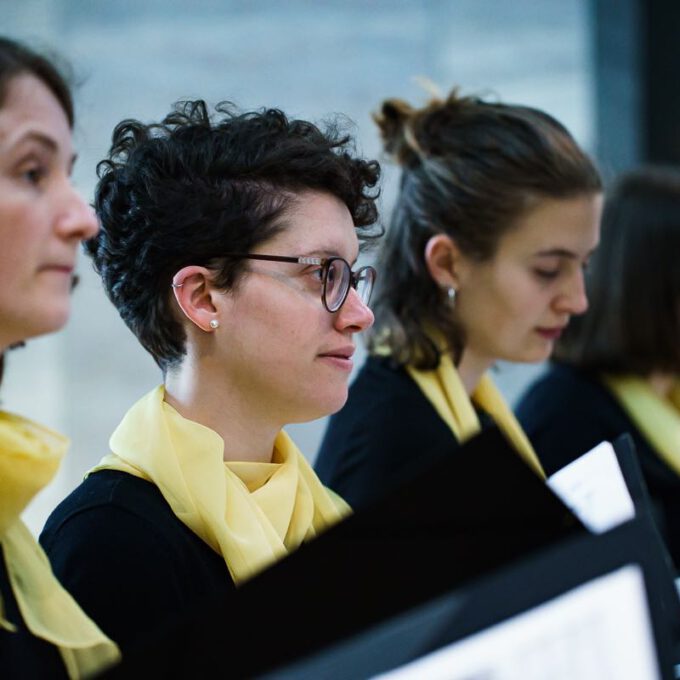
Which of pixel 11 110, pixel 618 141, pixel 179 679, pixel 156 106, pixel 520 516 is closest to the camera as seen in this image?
pixel 179 679

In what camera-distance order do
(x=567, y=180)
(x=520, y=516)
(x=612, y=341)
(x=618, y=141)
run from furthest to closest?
(x=618, y=141), (x=612, y=341), (x=567, y=180), (x=520, y=516)

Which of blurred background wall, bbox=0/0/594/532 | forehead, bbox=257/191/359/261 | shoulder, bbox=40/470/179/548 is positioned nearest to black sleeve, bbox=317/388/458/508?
forehead, bbox=257/191/359/261

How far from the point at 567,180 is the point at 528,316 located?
0.31 m

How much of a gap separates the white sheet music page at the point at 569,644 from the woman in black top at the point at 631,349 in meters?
2.17

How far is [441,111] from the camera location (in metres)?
2.65

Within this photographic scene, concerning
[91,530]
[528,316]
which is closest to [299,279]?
[91,530]

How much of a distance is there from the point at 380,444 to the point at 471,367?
0.41 meters

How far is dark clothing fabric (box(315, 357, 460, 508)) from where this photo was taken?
2.34 metres

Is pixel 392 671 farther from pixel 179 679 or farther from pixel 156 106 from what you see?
pixel 156 106

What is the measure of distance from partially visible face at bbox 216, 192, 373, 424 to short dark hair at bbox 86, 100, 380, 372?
3cm

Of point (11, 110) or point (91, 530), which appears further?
point (91, 530)

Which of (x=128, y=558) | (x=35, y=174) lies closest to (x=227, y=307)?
(x=128, y=558)

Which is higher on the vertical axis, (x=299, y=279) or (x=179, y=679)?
(x=299, y=279)

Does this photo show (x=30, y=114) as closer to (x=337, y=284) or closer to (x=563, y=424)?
(x=337, y=284)
